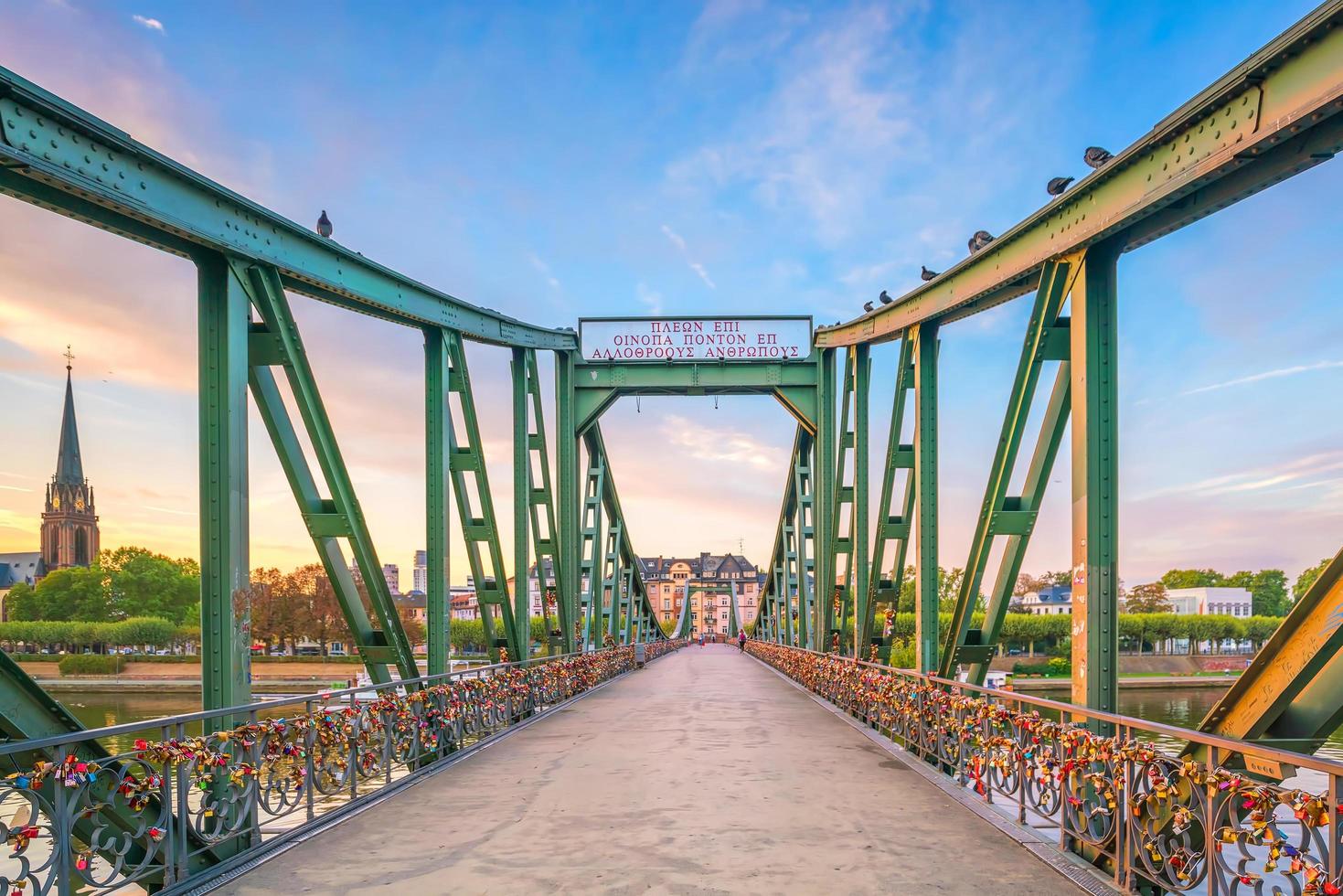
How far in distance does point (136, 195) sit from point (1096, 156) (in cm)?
671

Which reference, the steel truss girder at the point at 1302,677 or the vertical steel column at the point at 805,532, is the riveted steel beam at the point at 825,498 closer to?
the vertical steel column at the point at 805,532

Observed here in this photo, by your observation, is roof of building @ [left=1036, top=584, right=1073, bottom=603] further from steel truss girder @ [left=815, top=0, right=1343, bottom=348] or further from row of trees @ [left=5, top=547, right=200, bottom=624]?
steel truss girder @ [left=815, top=0, right=1343, bottom=348]

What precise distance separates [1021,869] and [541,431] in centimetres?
1223

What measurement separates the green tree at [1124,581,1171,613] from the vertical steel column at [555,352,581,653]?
89896 mm

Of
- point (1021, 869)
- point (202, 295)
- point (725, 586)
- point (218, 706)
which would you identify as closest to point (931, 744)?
point (1021, 869)

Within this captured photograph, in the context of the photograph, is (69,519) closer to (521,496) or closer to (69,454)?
(69,454)

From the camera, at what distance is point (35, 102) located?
5.23 metres

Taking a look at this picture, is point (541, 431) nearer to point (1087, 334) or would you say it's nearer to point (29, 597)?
Result: point (1087, 334)

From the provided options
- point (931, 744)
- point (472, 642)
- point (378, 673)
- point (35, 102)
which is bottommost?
point (472, 642)

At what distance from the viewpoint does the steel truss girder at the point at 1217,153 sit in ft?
15.3

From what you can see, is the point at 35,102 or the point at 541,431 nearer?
the point at 35,102

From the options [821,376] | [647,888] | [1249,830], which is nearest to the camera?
[1249,830]

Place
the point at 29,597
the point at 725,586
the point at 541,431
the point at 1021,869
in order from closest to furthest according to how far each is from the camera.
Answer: the point at 1021,869, the point at 541,431, the point at 29,597, the point at 725,586

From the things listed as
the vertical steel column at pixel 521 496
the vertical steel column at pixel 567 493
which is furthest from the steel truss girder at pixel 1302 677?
the vertical steel column at pixel 567 493
